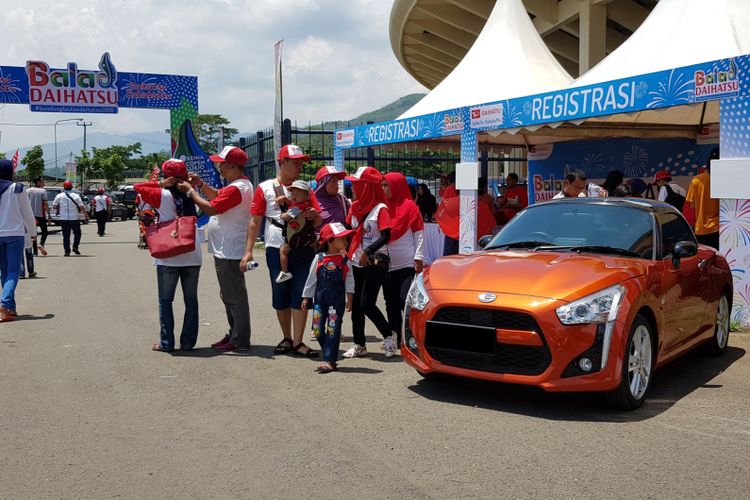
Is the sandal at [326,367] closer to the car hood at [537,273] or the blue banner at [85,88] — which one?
the car hood at [537,273]

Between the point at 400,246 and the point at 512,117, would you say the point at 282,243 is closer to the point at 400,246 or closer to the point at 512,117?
the point at 400,246

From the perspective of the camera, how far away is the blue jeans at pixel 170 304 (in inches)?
290

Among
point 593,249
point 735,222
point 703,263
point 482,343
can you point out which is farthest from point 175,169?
point 735,222

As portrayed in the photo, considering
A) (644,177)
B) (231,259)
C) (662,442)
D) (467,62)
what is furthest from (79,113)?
(662,442)

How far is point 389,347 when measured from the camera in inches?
289

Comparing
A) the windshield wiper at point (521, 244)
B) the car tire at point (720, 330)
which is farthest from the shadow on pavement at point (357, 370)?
the car tire at point (720, 330)

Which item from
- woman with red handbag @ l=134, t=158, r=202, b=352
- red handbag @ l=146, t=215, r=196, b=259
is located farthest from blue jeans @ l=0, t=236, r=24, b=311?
red handbag @ l=146, t=215, r=196, b=259

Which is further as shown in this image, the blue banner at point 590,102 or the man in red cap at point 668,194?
the man in red cap at point 668,194

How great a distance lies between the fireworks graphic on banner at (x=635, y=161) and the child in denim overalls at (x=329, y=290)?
10.6 metres

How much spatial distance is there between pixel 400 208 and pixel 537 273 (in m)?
2.18

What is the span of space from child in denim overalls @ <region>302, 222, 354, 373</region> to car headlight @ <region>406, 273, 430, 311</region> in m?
0.92

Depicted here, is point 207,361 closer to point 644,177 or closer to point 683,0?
point 683,0

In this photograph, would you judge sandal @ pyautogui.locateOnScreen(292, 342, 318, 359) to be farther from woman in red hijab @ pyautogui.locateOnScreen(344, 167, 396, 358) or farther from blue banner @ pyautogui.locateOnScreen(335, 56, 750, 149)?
blue banner @ pyautogui.locateOnScreen(335, 56, 750, 149)

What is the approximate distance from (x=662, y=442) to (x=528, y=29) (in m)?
12.8
